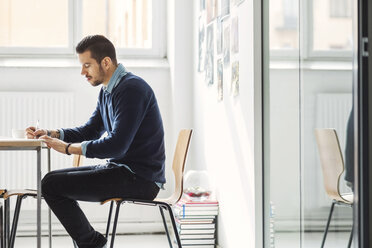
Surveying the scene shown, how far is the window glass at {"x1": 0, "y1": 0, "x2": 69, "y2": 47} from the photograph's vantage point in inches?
199

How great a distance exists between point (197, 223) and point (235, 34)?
126cm

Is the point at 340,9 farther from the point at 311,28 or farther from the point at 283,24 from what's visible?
the point at 283,24

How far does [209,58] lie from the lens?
412cm

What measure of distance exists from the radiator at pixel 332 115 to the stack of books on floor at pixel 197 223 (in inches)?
66.3

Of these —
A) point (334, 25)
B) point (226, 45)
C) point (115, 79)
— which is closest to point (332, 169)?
point (334, 25)

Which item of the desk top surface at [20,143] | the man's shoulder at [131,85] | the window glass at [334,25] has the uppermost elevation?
the window glass at [334,25]

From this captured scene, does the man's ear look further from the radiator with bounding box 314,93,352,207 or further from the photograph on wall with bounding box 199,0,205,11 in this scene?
the photograph on wall with bounding box 199,0,205,11

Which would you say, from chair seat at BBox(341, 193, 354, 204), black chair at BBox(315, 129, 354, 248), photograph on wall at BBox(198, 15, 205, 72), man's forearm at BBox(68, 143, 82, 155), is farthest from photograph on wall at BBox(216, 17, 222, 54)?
chair seat at BBox(341, 193, 354, 204)

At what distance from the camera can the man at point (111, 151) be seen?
284 cm

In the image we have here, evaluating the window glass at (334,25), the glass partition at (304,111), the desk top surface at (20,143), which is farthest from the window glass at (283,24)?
the desk top surface at (20,143)

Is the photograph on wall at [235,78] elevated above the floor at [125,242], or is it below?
above

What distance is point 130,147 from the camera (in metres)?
3.03

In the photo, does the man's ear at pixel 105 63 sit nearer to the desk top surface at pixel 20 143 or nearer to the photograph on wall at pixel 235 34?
the desk top surface at pixel 20 143

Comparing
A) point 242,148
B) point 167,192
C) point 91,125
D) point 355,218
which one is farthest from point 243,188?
point 167,192
